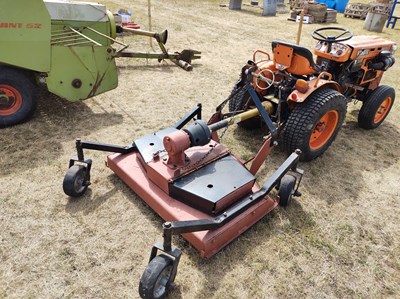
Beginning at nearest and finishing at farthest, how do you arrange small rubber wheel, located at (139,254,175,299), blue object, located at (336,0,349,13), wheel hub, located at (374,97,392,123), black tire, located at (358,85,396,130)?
1. small rubber wheel, located at (139,254,175,299)
2. black tire, located at (358,85,396,130)
3. wheel hub, located at (374,97,392,123)
4. blue object, located at (336,0,349,13)

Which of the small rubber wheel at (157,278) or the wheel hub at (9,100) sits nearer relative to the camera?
the small rubber wheel at (157,278)

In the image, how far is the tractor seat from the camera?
11.5ft

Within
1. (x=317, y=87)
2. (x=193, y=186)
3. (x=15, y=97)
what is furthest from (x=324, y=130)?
(x=15, y=97)

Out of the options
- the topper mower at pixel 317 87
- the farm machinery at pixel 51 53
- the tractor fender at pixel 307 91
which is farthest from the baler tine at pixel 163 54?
the tractor fender at pixel 307 91

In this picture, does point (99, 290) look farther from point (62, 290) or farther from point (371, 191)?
point (371, 191)

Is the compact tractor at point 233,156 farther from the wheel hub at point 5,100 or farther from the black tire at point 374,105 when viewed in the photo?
the wheel hub at point 5,100

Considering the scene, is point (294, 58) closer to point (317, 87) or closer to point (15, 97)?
point (317, 87)

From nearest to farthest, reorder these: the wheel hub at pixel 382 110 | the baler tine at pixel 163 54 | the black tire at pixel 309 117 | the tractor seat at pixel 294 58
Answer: the black tire at pixel 309 117
the tractor seat at pixel 294 58
the wheel hub at pixel 382 110
the baler tine at pixel 163 54

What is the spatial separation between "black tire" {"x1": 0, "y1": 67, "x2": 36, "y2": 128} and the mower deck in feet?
5.34

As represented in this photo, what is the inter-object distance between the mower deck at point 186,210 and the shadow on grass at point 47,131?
3.42 ft

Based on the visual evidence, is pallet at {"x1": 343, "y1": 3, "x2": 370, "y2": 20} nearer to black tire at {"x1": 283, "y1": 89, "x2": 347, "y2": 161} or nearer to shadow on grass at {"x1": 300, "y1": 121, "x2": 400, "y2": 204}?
shadow on grass at {"x1": 300, "y1": 121, "x2": 400, "y2": 204}

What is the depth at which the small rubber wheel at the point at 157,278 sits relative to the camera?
6.61 feet

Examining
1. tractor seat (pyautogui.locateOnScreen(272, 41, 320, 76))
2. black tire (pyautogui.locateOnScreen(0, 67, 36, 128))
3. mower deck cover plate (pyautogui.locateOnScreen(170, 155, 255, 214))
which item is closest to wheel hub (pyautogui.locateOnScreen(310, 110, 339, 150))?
tractor seat (pyautogui.locateOnScreen(272, 41, 320, 76))

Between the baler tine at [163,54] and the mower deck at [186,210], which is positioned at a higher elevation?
the baler tine at [163,54]
